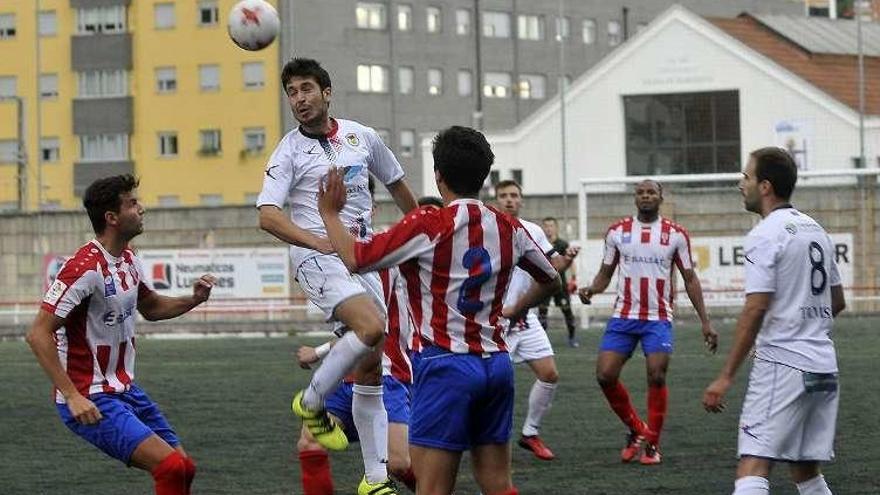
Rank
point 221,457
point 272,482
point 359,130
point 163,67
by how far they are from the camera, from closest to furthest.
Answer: point 359,130
point 272,482
point 221,457
point 163,67

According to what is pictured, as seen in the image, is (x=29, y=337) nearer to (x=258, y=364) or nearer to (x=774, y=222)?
(x=774, y=222)

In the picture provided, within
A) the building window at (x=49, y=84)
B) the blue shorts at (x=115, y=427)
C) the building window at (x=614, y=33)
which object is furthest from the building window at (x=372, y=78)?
the blue shorts at (x=115, y=427)

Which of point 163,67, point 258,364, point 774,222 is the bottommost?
point 258,364

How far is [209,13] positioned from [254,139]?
201 inches

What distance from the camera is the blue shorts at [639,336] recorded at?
1512 centimetres

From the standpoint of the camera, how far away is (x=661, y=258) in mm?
15211

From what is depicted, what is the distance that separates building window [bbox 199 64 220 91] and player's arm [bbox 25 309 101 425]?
→ 66698mm

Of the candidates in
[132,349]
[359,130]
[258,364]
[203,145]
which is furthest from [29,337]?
[203,145]

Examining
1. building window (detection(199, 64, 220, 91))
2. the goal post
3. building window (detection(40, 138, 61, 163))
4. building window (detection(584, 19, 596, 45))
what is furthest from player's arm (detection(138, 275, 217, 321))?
building window (detection(584, 19, 596, 45))

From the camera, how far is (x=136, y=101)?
252 feet

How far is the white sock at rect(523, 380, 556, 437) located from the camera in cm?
1506

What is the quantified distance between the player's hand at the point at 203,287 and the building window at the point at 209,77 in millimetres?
65883

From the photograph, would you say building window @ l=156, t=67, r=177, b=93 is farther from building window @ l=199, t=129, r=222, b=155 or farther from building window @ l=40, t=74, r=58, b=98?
building window @ l=40, t=74, r=58, b=98

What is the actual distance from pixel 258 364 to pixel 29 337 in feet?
59.3
